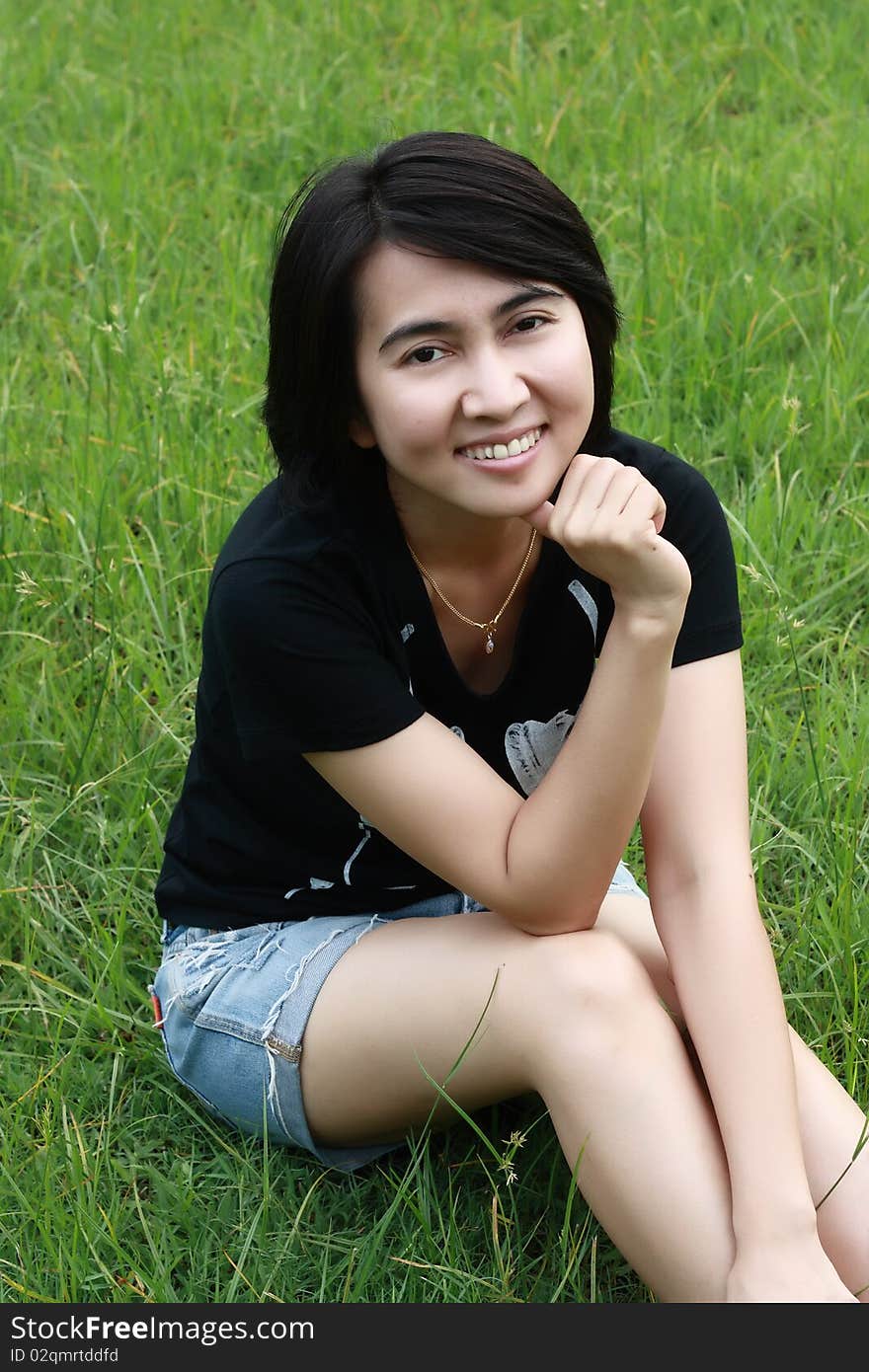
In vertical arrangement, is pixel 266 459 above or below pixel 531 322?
below

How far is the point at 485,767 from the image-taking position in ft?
6.10

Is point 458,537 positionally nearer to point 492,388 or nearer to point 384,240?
point 492,388

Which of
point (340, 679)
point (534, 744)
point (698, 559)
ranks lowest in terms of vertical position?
point (534, 744)

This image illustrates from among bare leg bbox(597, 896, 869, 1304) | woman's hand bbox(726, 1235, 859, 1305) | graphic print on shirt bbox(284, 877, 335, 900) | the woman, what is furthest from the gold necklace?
woman's hand bbox(726, 1235, 859, 1305)

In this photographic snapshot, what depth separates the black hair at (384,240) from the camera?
5.61 feet

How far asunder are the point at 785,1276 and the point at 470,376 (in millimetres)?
974

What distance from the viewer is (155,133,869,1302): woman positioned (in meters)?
1.74

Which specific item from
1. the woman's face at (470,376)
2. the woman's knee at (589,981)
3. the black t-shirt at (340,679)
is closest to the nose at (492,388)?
the woman's face at (470,376)

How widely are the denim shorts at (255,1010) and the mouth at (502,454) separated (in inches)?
22.8

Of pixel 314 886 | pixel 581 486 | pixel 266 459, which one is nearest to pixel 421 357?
pixel 581 486

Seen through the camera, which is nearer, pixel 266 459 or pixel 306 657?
pixel 306 657

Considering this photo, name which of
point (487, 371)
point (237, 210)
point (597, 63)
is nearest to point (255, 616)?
point (487, 371)

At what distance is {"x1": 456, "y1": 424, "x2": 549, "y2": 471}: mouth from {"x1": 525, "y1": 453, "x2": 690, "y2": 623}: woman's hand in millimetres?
57

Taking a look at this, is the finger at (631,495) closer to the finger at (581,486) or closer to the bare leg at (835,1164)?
the finger at (581,486)
